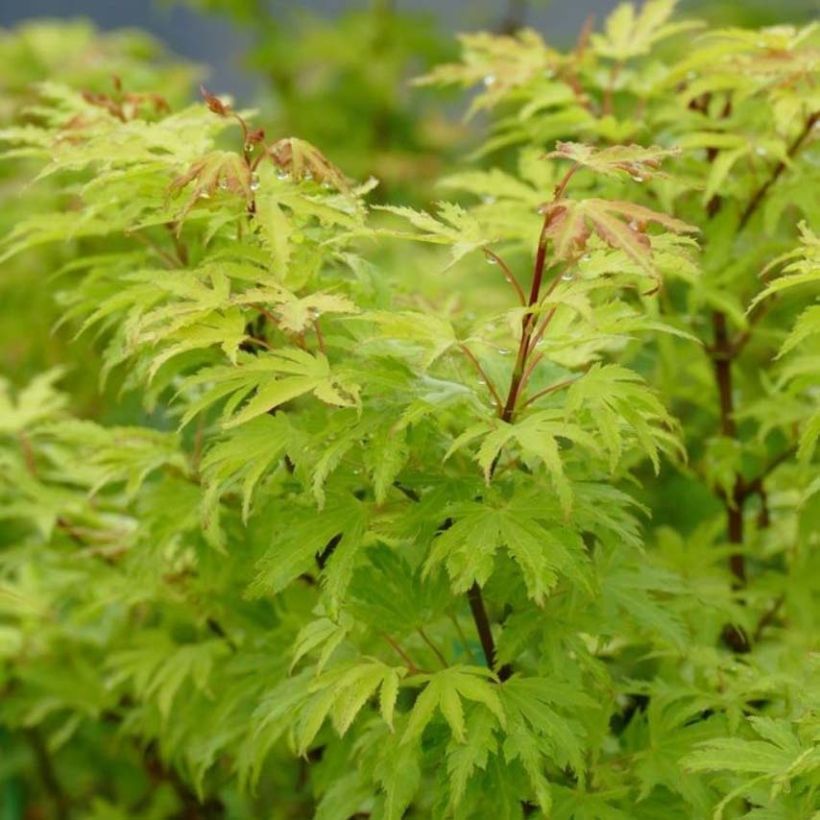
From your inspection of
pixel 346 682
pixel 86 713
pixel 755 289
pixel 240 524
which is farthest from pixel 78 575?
pixel 755 289

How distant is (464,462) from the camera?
4.73ft

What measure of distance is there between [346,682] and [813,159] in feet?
3.37

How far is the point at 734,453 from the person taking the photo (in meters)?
1.76

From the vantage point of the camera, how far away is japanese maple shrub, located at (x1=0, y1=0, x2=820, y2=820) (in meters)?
1.19

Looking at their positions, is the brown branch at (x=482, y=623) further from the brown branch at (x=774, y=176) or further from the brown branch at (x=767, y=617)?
Result: the brown branch at (x=774, y=176)

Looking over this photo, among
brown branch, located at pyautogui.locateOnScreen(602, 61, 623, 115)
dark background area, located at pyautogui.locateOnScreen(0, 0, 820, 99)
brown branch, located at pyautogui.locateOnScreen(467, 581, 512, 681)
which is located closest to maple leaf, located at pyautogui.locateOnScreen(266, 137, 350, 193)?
brown branch, located at pyautogui.locateOnScreen(467, 581, 512, 681)

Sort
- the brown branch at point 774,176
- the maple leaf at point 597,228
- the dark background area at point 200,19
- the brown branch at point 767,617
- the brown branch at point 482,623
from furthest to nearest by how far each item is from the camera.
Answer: the dark background area at point 200,19 < the brown branch at point 767,617 < the brown branch at point 774,176 < the brown branch at point 482,623 < the maple leaf at point 597,228

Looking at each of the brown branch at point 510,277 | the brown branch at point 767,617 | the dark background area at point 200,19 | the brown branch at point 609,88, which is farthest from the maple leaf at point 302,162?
the dark background area at point 200,19

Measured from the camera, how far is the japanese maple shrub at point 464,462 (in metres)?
1.19

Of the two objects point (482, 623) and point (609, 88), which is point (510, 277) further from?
point (609, 88)

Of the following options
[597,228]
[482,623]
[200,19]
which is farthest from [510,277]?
[200,19]

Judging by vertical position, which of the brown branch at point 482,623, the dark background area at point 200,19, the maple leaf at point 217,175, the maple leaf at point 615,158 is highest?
the maple leaf at point 615,158

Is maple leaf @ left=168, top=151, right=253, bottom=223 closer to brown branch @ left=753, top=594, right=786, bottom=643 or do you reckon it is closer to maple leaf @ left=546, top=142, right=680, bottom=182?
maple leaf @ left=546, top=142, right=680, bottom=182

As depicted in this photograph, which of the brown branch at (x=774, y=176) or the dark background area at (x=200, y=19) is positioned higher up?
the brown branch at (x=774, y=176)
